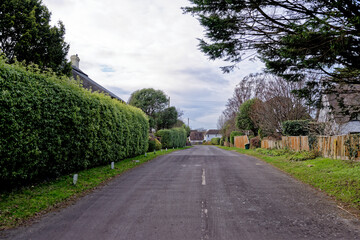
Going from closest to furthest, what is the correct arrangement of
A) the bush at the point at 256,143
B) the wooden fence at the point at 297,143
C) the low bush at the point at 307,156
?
the low bush at the point at 307,156
the wooden fence at the point at 297,143
the bush at the point at 256,143

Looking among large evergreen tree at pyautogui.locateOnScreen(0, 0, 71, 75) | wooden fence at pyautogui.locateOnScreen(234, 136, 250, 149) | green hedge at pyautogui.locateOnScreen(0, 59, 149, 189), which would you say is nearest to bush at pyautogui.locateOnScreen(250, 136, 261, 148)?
wooden fence at pyautogui.locateOnScreen(234, 136, 250, 149)

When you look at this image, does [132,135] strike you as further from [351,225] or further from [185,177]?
[351,225]

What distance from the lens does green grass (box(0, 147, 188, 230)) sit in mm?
5137

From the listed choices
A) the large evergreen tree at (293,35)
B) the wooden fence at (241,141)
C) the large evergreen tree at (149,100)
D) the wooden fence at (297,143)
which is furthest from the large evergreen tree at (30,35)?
the large evergreen tree at (149,100)

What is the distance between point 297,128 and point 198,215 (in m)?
16.3

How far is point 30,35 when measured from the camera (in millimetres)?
17656

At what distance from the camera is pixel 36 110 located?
6996 mm

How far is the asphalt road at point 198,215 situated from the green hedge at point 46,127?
189cm

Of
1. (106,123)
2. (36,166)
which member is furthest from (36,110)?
(106,123)

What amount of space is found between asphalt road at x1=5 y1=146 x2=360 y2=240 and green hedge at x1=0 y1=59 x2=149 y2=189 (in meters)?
1.89

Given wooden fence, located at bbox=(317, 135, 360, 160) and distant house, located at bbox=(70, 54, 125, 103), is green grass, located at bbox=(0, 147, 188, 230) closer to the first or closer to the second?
wooden fence, located at bbox=(317, 135, 360, 160)

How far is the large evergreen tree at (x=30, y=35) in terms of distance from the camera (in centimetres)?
1738

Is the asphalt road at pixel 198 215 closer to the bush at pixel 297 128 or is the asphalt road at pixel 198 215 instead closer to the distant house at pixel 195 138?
the bush at pixel 297 128

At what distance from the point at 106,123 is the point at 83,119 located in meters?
2.35
